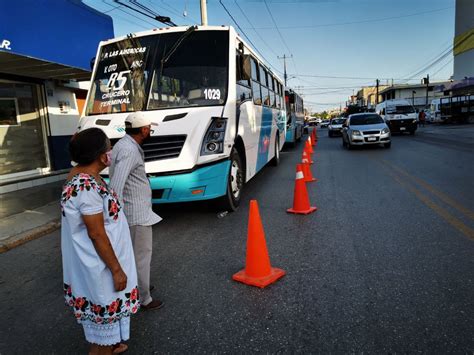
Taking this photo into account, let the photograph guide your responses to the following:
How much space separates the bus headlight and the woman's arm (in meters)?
3.19

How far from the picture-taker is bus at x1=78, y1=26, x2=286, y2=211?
521cm

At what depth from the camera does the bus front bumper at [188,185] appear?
5.14 m

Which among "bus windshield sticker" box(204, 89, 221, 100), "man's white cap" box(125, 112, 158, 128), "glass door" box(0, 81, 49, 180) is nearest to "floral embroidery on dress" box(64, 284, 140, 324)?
"man's white cap" box(125, 112, 158, 128)

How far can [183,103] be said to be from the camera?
227 inches

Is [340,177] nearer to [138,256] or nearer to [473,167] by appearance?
[473,167]

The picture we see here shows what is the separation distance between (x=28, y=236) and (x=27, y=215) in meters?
1.33

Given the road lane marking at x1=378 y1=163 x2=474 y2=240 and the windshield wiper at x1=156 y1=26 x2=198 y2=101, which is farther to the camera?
the windshield wiper at x1=156 y1=26 x2=198 y2=101

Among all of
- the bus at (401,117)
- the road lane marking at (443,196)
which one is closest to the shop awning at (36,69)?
the road lane marking at (443,196)

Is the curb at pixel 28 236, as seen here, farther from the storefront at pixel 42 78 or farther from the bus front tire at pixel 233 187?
the storefront at pixel 42 78

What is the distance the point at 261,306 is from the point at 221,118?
310 centimetres

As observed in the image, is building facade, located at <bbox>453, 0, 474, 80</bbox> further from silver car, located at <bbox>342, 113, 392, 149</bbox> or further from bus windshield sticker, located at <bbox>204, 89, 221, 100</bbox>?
bus windshield sticker, located at <bbox>204, 89, 221, 100</bbox>

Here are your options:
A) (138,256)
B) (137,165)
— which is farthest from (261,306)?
(137,165)

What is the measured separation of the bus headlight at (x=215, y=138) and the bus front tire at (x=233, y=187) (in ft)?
1.62

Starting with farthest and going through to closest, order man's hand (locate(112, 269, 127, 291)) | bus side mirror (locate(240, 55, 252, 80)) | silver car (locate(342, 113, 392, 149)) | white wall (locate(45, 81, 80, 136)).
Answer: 1. silver car (locate(342, 113, 392, 149))
2. white wall (locate(45, 81, 80, 136))
3. bus side mirror (locate(240, 55, 252, 80))
4. man's hand (locate(112, 269, 127, 291))
